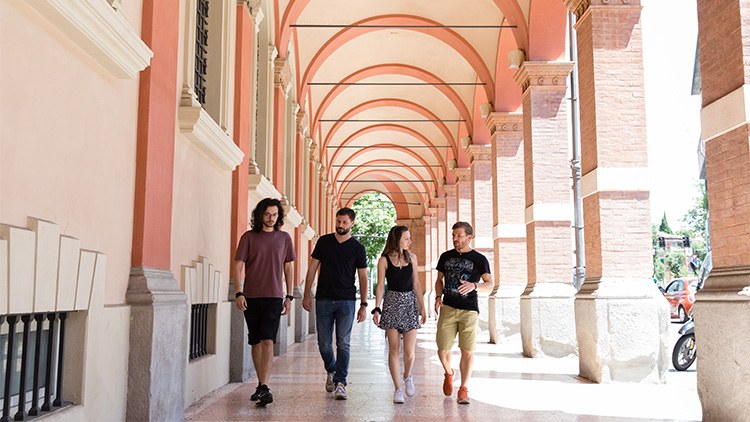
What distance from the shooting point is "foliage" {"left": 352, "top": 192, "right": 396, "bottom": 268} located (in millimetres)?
55719

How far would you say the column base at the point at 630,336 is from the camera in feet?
27.1

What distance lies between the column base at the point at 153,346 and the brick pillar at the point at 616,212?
521 centimetres

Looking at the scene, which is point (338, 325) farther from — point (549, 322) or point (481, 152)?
point (481, 152)

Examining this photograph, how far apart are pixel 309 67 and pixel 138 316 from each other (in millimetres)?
13260

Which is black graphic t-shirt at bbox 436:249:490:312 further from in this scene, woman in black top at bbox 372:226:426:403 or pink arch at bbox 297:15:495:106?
pink arch at bbox 297:15:495:106

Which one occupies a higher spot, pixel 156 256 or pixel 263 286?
pixel 156 256

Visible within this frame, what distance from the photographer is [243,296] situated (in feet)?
20.4

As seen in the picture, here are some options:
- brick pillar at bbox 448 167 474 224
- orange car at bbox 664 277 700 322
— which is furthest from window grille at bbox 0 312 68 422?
brick pillar at bbox 448 167 474 224

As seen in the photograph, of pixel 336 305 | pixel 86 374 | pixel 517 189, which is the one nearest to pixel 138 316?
pixel 86 374

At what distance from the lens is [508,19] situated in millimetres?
13477

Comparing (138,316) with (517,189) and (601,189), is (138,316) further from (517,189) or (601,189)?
(517,189)

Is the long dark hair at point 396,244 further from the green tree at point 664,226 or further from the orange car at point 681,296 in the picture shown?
the green tree at point 664,226

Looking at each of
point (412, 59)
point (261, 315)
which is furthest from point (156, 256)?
point (412, 59)

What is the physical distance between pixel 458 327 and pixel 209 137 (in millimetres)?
2901
